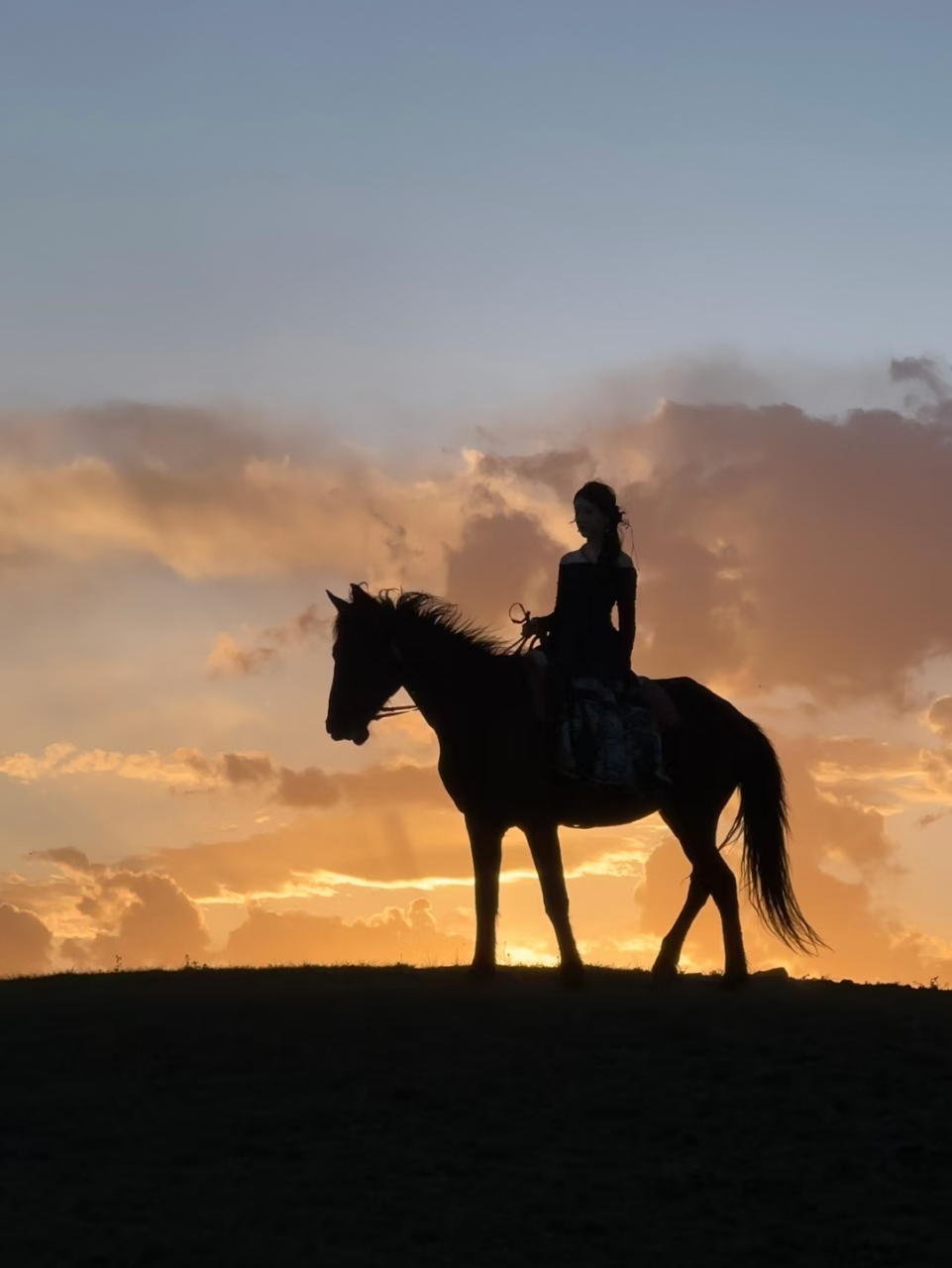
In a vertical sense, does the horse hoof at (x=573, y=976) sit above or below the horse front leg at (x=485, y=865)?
below

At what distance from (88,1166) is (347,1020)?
3145 mm

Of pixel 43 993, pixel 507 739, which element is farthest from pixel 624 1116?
pixel 43 993

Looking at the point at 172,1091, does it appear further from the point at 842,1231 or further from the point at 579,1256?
the point at 842,1231

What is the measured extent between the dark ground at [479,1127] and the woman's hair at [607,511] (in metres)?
3.93

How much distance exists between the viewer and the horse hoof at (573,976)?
15.6 meters

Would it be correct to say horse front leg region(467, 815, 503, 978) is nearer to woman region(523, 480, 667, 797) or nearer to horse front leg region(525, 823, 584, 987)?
horse front leg region(525, 823, 584, 987)

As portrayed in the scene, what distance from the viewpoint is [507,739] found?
15.4 m

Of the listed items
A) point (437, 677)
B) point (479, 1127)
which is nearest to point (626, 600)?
point (437, 677)

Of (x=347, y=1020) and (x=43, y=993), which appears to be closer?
(x=347, y=1020)

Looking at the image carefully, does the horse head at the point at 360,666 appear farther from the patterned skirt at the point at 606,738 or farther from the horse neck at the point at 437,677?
the patterned skirt at the point at 606,738

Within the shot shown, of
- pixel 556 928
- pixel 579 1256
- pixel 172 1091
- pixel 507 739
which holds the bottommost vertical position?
pixel 579 1256

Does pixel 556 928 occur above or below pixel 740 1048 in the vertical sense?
above

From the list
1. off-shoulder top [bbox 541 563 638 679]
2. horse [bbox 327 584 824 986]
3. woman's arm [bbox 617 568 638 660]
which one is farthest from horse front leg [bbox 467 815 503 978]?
woman's arm [bbox 617 568 638 660]

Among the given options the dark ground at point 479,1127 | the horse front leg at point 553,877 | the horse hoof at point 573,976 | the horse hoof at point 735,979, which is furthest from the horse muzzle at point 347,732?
the horse hoof at point 735,979
